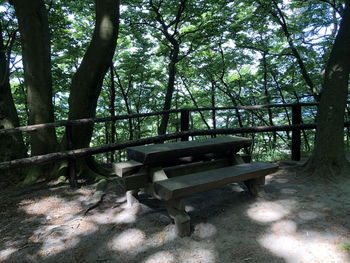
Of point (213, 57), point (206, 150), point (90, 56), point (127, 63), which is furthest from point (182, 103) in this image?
point (206, 150)

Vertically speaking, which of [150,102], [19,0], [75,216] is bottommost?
[75,216]

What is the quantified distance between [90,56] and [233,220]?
336 cm

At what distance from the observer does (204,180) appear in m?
2.58

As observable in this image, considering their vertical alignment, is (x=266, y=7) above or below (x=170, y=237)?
above

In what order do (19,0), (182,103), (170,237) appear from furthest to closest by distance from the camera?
(182,103), (19,0), (170,237)

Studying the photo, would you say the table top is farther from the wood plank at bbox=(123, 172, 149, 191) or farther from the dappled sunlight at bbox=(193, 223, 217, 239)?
the dappled sunlight at bbox=(193, 223, 217, 239)

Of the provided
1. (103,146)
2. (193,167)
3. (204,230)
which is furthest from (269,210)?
(103,146)

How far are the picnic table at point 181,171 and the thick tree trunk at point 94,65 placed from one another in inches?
70.1

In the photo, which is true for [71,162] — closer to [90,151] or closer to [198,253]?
[90,151]

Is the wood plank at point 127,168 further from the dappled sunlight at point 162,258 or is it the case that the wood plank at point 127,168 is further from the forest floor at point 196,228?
the dappled sunlight at point 162,258

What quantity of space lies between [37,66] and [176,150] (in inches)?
122

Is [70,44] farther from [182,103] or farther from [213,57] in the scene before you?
[182,103]

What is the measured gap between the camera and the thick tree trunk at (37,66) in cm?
415

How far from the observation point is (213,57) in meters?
11.3
